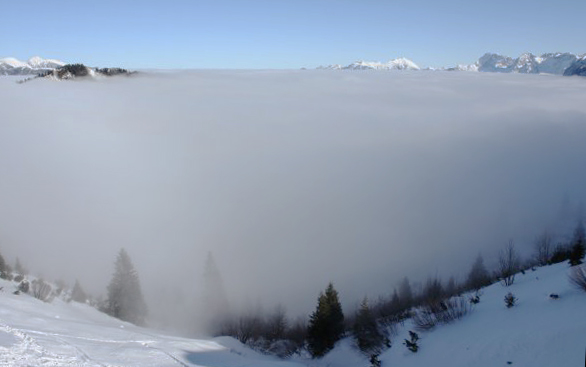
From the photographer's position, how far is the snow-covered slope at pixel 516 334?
429 inches

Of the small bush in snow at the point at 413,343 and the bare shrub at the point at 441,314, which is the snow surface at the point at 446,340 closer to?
the small bush in snow at the point at 413,343

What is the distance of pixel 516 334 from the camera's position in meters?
12.6

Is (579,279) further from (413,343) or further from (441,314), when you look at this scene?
(413,343)

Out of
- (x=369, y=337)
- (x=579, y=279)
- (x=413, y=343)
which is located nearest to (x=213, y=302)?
(x=369, y=337)

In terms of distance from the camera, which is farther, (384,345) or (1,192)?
(1,192)

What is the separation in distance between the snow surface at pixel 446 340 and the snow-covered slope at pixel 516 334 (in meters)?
0.03

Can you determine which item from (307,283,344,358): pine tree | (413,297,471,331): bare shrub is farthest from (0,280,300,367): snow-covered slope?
(307,283,344,358): pine tree

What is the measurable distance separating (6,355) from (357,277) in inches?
3031

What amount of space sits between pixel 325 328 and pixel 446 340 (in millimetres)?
16316

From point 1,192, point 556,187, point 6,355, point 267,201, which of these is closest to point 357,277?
point 6,355

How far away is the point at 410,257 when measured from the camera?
96062 mm

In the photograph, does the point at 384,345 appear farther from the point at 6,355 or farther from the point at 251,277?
the point at 251,277

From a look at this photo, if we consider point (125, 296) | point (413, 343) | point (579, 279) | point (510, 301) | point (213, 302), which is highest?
point (579, 279)

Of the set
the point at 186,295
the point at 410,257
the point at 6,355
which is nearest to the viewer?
the point at 6,355
